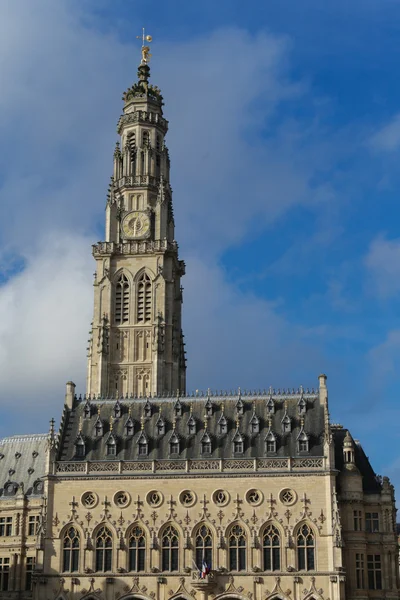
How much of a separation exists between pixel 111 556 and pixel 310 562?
1559 centimetres

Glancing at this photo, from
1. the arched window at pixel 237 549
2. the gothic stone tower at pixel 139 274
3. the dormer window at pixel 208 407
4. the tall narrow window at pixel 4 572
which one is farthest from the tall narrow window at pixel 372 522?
the tall narrow window at pixel 4 572

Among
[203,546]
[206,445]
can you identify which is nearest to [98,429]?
[206,445]

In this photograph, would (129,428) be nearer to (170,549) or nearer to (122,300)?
(170,549)

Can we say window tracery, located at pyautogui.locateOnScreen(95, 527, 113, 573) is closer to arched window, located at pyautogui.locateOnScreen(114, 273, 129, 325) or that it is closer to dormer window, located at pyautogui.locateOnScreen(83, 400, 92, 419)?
dormer window, located at pyautogui.locateOnScreen(83, 400, 92, 419)

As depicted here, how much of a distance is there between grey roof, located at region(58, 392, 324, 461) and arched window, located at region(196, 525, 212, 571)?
6034 millimetres

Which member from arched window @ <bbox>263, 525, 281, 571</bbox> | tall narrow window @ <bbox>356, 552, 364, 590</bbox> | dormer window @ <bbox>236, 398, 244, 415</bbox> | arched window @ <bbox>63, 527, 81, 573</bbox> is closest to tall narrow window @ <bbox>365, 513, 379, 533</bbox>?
tall narrow window @ <bbox>356, 552, 364, 590</bbox>

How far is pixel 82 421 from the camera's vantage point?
8200cm

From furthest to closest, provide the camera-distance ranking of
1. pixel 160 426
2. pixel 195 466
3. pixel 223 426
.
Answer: pixel 160 426, pixel 223 426, pixel 195 466

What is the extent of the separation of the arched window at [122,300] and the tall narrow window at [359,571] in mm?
40436

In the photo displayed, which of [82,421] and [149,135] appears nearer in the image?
[82,421]

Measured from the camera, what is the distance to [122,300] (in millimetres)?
106500

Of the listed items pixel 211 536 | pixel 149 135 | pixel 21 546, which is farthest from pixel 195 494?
pixel 149 135

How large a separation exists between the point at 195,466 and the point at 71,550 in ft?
38.9

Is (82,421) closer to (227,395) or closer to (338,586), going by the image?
(227,395)
